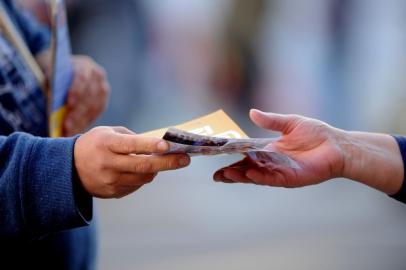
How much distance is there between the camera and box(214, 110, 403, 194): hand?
0.98m

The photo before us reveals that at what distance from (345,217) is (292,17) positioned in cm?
120

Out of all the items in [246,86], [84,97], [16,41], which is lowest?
[246,86]

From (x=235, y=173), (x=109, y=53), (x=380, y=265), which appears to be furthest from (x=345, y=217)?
(x=235, y=173)

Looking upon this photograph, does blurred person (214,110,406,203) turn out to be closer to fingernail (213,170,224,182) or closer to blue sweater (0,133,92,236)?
fingernail (213,170,224,182)

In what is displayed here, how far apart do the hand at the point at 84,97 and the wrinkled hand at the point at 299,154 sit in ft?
1.62

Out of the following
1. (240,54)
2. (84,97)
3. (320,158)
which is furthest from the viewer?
(240,54)

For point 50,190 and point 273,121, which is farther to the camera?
point 273,121

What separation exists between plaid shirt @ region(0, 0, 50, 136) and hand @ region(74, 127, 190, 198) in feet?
0.89

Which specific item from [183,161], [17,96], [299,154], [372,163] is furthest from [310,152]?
[17,96]

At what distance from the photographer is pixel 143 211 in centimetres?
300

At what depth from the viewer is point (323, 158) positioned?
1031 mm

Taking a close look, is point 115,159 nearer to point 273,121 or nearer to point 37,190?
point 37,190

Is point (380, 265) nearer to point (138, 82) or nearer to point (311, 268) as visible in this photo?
point (311, 268)

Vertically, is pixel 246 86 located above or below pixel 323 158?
below
